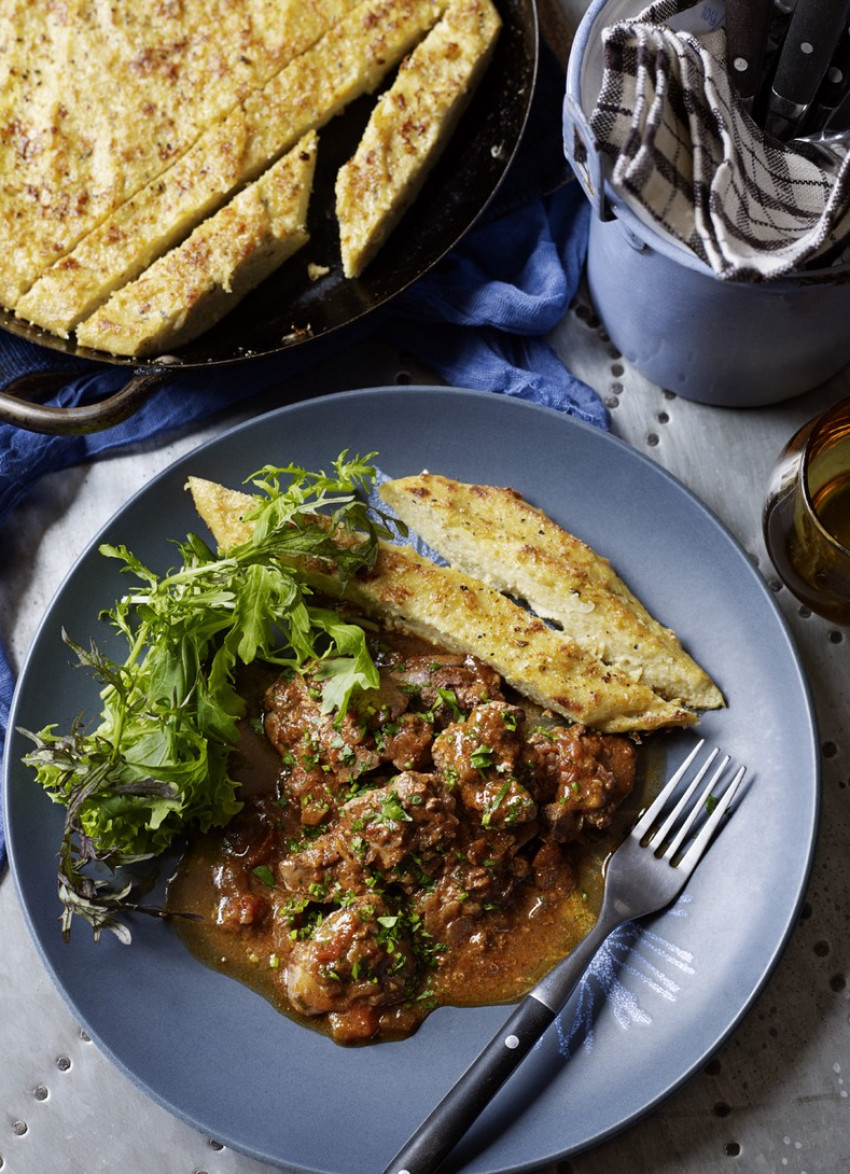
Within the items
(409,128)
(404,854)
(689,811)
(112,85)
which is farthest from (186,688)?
(112,85)

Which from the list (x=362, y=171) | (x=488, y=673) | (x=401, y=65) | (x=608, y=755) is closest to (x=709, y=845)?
(x=608, y=755)

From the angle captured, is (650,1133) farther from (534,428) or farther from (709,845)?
(534,428)

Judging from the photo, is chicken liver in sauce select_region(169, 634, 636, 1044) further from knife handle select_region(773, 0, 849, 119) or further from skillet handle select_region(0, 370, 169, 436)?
knife handle select_region(773, 0, 849, 119)

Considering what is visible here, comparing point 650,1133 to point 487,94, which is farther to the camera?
point 487,94

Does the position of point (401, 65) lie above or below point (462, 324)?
above

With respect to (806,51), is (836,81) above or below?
below

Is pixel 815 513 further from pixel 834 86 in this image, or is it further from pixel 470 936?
pixel 470 936

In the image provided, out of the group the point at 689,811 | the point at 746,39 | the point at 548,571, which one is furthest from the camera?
the point at 548,571
